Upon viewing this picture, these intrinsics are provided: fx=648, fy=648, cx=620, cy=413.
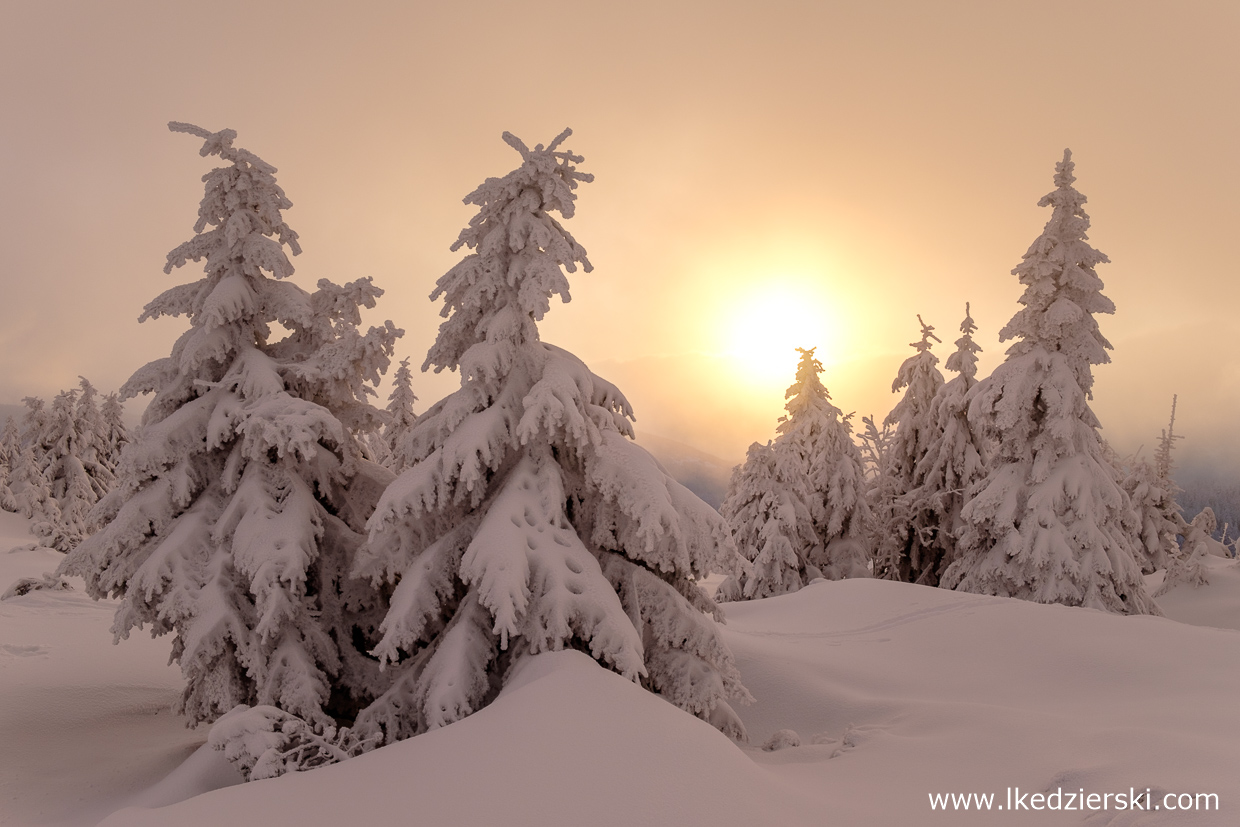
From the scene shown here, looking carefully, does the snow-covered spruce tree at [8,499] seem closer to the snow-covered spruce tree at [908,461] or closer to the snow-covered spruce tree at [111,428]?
the snow-covered spruce tree at [111,428]

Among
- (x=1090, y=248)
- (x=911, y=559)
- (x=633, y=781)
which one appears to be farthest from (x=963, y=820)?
(x=911, y=559)

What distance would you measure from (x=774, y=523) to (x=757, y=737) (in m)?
16.7

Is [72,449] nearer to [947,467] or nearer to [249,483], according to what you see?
[249,483]

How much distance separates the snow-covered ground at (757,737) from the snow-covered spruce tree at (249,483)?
1.68 m

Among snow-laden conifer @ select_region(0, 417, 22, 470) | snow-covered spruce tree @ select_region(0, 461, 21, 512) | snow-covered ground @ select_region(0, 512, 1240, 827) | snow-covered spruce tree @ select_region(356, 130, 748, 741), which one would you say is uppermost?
snow-laden conifer @ select_region(0, 417, 22, 470)

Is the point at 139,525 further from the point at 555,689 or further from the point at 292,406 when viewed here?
the point at 555,689

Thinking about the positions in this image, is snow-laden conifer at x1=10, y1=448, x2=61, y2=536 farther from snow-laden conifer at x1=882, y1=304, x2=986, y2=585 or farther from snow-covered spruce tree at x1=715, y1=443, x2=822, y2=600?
snow-laden conifer at x1=882, y1=304, x2=986, y2=585

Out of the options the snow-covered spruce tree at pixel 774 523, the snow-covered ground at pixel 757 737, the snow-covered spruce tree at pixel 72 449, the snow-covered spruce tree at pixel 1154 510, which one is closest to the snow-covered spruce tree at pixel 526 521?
the snow-covered ground at pixel 757 737

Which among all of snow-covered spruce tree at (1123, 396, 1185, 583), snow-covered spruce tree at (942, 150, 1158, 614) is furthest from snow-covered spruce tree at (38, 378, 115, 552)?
snow-covered spruce tree at (1123, 396, 1185, 583)

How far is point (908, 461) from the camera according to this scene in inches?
1102

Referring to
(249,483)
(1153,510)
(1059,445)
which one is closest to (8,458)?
(249,483)

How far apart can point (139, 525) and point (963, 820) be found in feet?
35.8

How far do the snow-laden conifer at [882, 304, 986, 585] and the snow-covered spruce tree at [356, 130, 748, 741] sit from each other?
63.4 feet

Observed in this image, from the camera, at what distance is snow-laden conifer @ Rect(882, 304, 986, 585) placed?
A: 2466 centimetres
